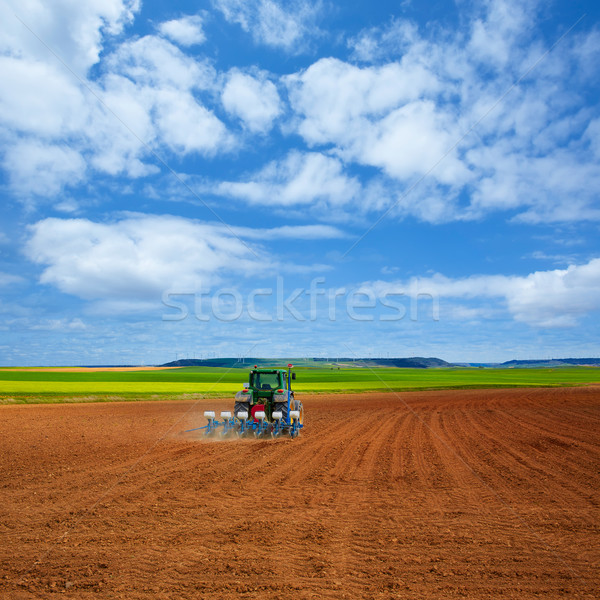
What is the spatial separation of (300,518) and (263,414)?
903 centimetres

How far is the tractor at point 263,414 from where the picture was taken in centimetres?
1816

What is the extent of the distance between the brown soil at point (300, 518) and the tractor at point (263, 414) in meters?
1.07

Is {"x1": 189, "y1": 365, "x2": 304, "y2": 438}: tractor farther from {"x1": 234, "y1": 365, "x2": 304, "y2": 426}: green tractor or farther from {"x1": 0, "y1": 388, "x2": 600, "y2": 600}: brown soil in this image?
{"x1": 0, "y1": 388, "x2": 600, "y2": 600}: brown soil

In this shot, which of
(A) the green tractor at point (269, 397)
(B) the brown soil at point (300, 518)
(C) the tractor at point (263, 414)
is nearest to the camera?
(B) the brown soil at point (300, 518)

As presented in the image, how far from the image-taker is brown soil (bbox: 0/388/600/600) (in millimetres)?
6270

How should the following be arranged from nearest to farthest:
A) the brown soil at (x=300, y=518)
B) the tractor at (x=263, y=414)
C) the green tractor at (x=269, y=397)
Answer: the brown soil at (x=300, y=518) < the tractor at (x=263, y=414) < the green tractor at (x=269, y=397)

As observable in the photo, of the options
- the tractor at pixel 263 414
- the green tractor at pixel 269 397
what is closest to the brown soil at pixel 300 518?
the tractor at pixel 263 414

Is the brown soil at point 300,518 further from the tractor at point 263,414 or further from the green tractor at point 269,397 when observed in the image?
the green tractor at point 269,397

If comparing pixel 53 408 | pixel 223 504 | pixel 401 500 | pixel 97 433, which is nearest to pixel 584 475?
pixel 401 500

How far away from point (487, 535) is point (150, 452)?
36.2ft

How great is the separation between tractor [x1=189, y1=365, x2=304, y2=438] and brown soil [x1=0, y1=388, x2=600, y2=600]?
1065 millimetres

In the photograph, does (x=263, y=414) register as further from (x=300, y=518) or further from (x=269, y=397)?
(x=300, y=518)

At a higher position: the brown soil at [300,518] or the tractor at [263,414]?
the tractor at [263,414]

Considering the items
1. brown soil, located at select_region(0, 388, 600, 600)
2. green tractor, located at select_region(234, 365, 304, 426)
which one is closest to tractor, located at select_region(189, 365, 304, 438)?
green tractor, located at select_region(234, 365, 304, 426)
